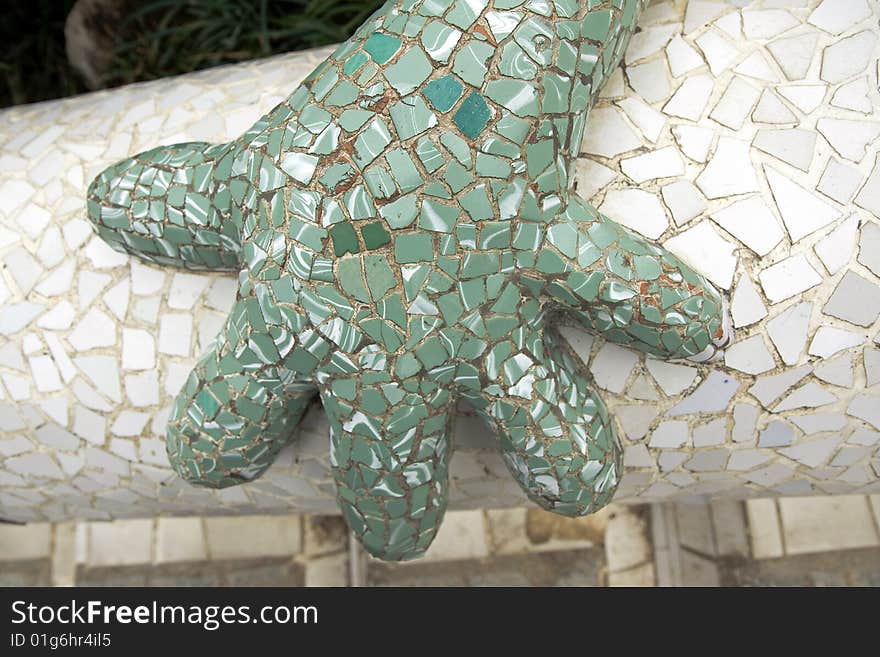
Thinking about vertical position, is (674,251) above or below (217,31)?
below

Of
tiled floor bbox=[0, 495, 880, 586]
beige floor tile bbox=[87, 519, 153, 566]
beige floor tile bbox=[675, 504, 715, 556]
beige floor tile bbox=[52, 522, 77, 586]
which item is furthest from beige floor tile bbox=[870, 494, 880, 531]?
beige floor tile bbox=[52, 522, 77, 586]

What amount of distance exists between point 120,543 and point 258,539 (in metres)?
0.38

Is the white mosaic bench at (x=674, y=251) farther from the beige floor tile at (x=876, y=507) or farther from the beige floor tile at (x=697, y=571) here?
the beige floor tile at (x=876, y=507)

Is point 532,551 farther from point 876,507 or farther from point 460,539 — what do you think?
point 876,507

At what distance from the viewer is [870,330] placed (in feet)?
3.87

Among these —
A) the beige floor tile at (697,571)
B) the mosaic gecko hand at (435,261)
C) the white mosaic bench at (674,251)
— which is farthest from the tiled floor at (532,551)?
the mosaic gecko hand at (435,261)

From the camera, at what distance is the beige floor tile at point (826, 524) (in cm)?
222

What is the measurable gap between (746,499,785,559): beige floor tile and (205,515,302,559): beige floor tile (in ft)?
3.90

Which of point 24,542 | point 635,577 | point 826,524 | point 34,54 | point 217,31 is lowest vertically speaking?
point 635,577

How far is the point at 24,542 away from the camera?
241 centimetres

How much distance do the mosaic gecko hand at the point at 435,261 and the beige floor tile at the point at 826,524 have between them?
4.31ft

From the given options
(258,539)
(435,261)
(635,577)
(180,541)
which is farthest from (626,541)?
(435,261)
